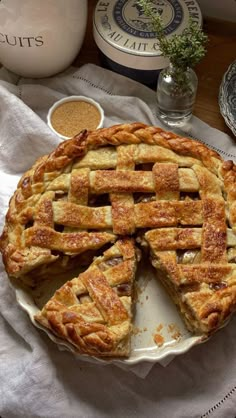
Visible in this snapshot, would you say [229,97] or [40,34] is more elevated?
[40,34]

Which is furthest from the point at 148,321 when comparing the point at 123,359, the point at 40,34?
the point at 40,34

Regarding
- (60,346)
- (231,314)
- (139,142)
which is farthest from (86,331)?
(139,142)

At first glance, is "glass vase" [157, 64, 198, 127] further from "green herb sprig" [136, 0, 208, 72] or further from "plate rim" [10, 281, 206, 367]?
"plate rim" [10, 281, 206, 367]

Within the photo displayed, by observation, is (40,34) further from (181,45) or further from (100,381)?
(100,381)

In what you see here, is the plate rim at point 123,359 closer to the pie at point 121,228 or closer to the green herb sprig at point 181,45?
the pie at point 121,228

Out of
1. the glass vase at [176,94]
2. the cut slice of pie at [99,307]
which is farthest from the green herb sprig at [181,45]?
the cut slice of pie at [99,307]
